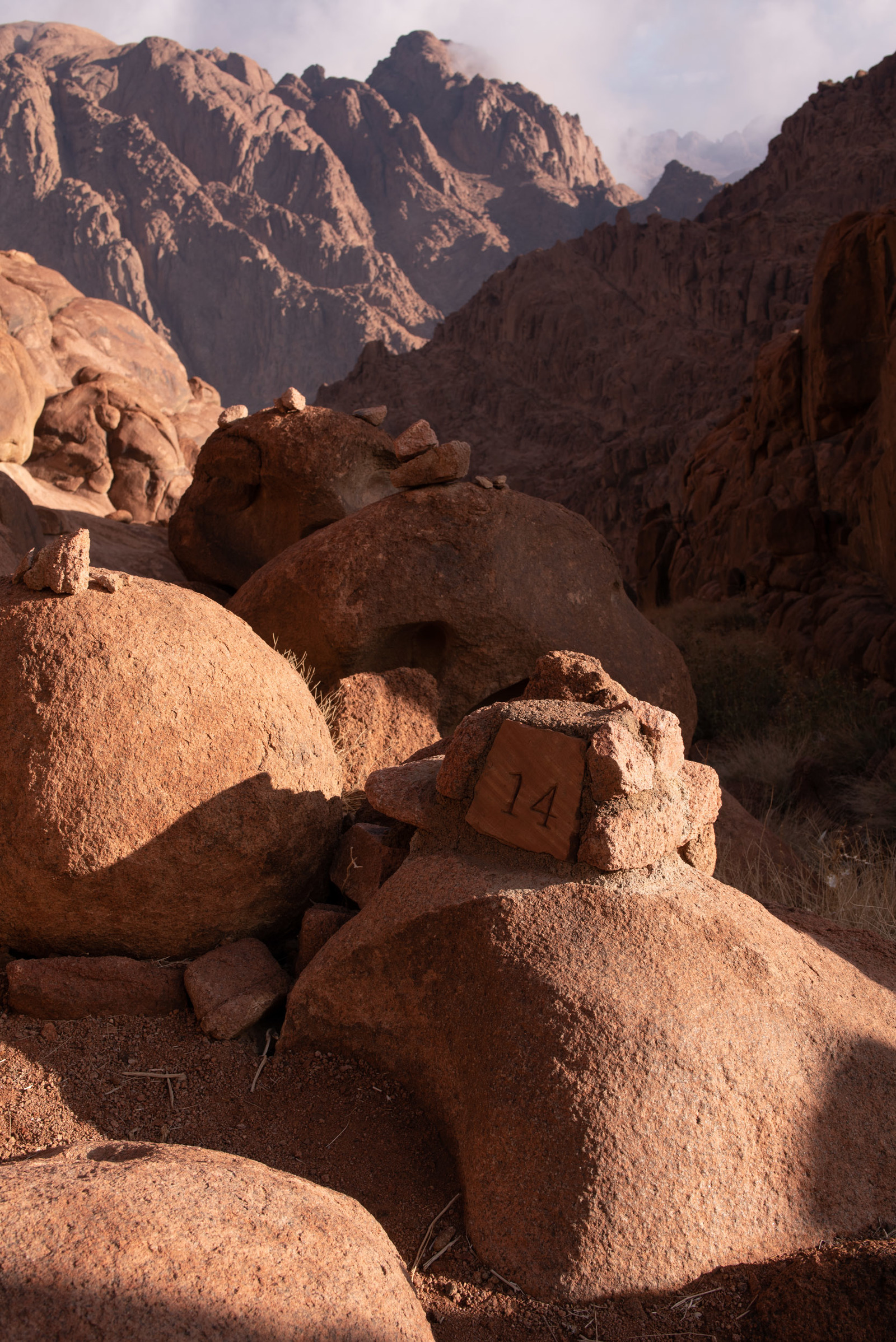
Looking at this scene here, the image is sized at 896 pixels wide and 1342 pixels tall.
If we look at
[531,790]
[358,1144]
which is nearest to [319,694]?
[531,790]

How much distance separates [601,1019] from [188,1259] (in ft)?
3.25

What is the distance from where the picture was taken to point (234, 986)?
2605mm

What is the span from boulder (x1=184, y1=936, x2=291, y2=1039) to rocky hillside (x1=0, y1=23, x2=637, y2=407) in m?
66.8

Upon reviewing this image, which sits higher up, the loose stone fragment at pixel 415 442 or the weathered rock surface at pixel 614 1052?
the loose stone fragment at pixel 415 442

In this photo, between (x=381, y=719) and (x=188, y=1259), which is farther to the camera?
(x=381, y=719)

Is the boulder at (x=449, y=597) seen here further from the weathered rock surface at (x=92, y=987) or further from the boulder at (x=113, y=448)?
the boulder at (x=113, y=448)

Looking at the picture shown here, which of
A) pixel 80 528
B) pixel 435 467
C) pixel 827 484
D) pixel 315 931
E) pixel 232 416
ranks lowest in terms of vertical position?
pixel 315 931

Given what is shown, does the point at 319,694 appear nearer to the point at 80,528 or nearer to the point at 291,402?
the point at 80,528

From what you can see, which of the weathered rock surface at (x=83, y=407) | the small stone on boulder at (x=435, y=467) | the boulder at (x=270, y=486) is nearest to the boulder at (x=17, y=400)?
the weathered rock surface at (x=83, y=407)

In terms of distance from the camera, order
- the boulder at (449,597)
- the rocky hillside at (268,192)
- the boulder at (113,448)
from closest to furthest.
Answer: the boulder at (449,597) → the boulder at (113,448) → the rocky hillside at (268,192)

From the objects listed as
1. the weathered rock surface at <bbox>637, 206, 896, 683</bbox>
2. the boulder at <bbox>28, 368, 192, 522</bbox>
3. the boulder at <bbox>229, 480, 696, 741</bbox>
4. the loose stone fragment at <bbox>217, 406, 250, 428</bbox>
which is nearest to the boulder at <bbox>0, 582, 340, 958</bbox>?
the boulder at <bbox>229, 480, 696, 741</bbox>

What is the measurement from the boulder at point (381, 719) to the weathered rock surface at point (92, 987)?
4.40ft

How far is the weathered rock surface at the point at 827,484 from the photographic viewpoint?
10094 mm

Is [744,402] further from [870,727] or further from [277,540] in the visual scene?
[277,540]
